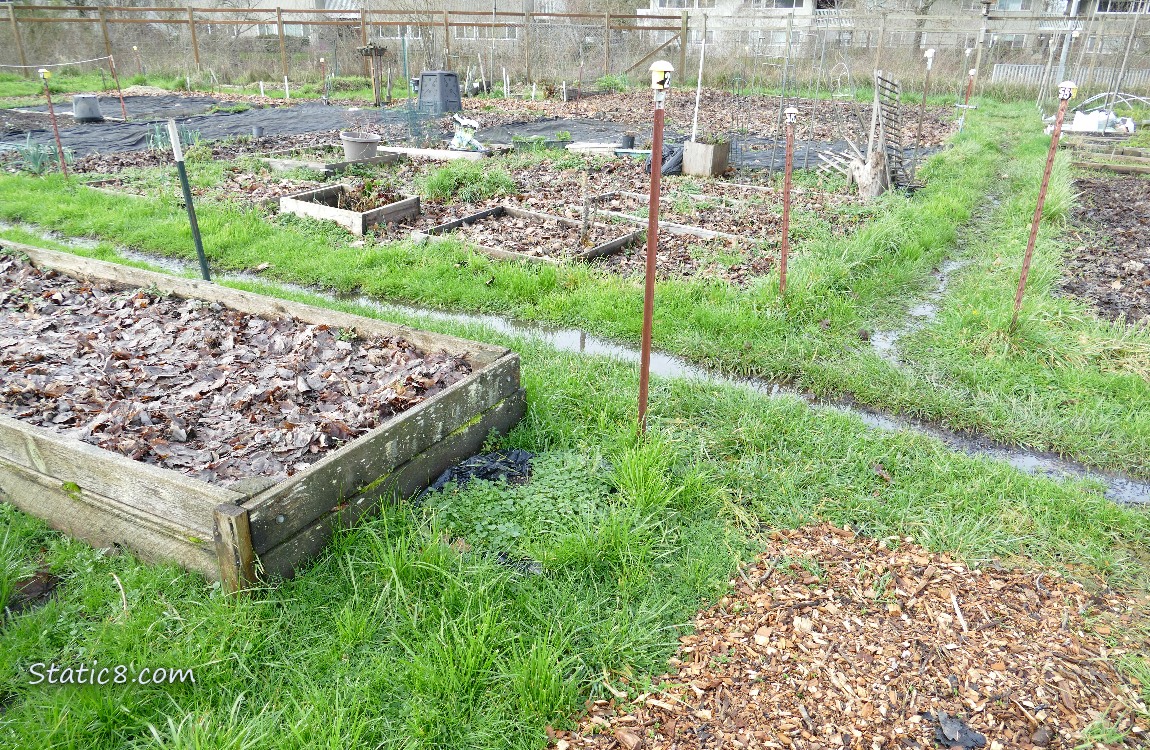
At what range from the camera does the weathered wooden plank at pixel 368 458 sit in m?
2.88

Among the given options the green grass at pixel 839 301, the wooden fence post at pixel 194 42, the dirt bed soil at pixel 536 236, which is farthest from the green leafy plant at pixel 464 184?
the wooden fence post at pixel 194 42

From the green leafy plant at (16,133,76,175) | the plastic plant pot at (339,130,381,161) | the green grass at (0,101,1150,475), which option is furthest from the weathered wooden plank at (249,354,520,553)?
the green leafy plant at (16,133,76,175)

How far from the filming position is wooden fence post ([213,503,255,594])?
2.72 metres

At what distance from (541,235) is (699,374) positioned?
3.46 metres

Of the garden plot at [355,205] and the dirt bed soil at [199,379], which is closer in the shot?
the dirt bed soil at [199,379]

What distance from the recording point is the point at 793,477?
158 inches

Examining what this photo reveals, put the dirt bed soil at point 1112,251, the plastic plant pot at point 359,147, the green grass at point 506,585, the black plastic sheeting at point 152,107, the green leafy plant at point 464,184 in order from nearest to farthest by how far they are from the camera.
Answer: the green grass at point 506,585
the dirt bed soil at point 1112,251
the green leafy plant at point 464,184
the plastic plant pot at point 359,147
the black plastic sheeting at point 152,107

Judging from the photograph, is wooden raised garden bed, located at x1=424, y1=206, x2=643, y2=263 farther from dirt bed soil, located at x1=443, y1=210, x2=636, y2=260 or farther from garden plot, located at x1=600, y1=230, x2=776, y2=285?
garden plot, located at x1=600, y1=230, x2=776, y2=285

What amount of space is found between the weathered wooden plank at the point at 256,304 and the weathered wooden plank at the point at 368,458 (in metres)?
0.30

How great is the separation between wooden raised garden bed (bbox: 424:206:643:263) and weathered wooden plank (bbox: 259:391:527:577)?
3.40m

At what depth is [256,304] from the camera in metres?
5.01

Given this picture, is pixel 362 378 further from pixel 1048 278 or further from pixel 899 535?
→ pixel 1048 278

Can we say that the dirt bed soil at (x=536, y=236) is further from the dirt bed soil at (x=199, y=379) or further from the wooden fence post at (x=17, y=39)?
the wooden fence post at (x=17, y=39)

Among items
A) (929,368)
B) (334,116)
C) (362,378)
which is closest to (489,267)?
(362,378)
